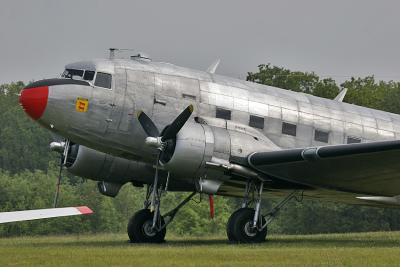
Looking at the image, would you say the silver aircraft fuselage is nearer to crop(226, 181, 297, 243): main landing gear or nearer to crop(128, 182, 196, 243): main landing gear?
crop(226, 181, 297, 243): main landing gear

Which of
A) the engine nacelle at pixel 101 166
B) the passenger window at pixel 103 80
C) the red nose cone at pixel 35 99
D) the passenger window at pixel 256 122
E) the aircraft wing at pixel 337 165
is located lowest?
the engine nacelle at pixel 101 166

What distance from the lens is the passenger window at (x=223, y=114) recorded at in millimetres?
24047

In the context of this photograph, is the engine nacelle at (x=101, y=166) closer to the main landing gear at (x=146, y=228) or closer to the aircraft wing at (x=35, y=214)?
the main landing gear at (x=146, y=228)

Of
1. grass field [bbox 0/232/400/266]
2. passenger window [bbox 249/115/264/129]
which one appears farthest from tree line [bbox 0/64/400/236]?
grass field [bbox 0/232/400/266]

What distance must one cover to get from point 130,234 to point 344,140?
6.70 metres

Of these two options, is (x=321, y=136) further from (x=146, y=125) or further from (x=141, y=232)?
(x=141, y=232)

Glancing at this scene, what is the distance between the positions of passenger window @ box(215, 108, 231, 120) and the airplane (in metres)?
0.04

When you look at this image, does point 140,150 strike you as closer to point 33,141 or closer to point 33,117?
point 33,117

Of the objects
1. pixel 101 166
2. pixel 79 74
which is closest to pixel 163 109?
pixel 79 74

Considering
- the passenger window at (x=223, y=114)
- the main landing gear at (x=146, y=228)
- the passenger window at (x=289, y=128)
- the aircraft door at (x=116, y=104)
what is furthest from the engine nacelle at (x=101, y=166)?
the passenger window at (x=289, y=128)

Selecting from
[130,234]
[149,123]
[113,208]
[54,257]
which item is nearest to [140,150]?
[149,123]

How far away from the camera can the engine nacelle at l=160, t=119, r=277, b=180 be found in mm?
22172

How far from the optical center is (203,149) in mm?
22375

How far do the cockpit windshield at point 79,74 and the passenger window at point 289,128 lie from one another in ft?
18.2
